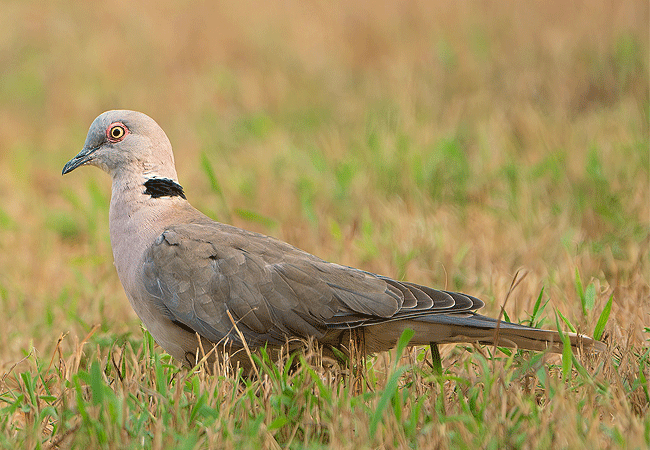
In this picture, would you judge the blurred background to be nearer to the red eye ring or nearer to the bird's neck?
the bird's neck

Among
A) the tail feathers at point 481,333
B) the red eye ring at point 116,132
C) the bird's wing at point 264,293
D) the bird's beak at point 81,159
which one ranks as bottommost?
the tail feathers at point 481,333

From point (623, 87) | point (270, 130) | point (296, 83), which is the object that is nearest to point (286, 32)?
point (296, 83)

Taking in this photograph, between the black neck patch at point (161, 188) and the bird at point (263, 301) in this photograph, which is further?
the black neck patch at point (161, 188)

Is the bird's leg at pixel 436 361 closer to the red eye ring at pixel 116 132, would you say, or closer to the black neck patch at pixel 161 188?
the black neck patch at pixel 161 188

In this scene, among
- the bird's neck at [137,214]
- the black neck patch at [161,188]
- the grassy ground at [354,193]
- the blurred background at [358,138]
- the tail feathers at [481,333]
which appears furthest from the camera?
the blurred background at [358,138]

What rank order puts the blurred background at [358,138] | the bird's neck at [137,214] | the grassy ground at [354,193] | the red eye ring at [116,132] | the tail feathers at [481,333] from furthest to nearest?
1. the blurred background at [358,138]
2. the red eye ring at [116,132]
3. the bird's neck at [137,214]
4. the tail feathers at [481,333]
5. the grassy ground at [354,193]

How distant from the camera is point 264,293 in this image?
3074 millimetres

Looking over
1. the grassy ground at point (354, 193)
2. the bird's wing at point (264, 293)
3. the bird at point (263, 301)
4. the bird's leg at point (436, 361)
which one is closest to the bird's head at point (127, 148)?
the bird at point (263, 301)

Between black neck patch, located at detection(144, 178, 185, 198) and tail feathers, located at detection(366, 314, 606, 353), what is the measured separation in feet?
3.69

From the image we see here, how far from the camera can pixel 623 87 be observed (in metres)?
7.09

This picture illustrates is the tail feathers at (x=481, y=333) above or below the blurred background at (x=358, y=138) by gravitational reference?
below

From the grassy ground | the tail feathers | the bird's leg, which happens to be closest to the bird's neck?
the grassy ground

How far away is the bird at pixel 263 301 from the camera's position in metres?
2.97

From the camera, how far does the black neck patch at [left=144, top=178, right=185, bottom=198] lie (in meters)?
3.45
